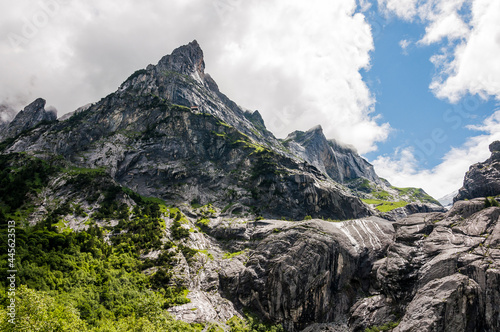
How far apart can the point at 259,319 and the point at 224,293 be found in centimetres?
1336

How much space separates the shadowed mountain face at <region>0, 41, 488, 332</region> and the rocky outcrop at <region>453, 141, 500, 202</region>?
32.1 inches

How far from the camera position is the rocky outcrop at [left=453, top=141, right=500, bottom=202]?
14562cm

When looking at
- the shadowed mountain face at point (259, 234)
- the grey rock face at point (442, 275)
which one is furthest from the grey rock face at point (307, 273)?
the grey rock face at point (442, 275)

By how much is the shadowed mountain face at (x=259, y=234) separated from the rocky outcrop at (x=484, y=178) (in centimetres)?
82

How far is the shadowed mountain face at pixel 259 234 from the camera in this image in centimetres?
6481

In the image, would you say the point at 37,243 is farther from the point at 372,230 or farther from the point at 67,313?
the point at 372,230

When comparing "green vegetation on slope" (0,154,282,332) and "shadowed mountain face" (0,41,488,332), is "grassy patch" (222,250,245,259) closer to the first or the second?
"shadowed mountain face" (0,41,488,332)

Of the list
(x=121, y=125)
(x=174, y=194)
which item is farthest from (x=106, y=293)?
(x=121, y=125)

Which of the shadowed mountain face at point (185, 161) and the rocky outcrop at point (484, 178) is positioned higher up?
the shadowed mountain face at point (185, 161)

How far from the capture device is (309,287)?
266 feet

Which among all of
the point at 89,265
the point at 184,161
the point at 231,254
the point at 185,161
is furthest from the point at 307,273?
the point at 184,161

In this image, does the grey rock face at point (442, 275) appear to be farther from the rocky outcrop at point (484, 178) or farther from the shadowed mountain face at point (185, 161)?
the rocky outcrop at point (484, 178)

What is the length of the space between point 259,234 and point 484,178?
13669 cm

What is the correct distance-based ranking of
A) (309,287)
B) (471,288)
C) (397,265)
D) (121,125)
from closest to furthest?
1. (471,288)
2. (397,265)
3. (309,287)
4. (121,125)
